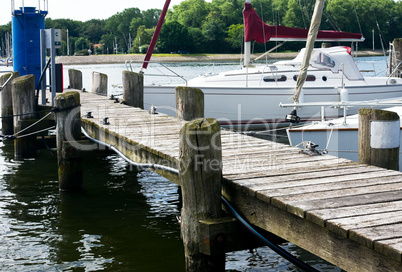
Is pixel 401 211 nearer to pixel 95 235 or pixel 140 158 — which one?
pixel 140 158

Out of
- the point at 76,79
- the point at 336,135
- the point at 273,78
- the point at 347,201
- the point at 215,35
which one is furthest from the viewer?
the point at 215,35

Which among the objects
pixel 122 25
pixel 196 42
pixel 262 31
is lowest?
pixel 262 31

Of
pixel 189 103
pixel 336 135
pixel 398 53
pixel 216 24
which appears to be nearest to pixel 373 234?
pixel 189 103

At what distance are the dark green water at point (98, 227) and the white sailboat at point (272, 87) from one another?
5.29 meters

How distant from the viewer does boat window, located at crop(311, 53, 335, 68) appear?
17.5m

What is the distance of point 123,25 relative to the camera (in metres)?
157

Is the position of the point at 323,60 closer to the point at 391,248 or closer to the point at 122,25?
the point at 391,248

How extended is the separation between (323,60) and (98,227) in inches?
458

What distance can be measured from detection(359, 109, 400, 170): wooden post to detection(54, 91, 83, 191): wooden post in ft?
15.6

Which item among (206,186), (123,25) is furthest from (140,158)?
(123,25)

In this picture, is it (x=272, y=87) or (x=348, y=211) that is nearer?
(x=348, y=211)

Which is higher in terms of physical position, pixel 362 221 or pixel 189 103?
pixel 189 103

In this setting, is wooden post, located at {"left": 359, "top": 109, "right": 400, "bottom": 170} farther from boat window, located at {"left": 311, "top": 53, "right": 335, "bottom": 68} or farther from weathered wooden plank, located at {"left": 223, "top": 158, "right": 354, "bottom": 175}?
boat window, located at {"left": 311, "top": 53, "right": 335, "bottom": 68}

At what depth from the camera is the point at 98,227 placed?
805 cm
